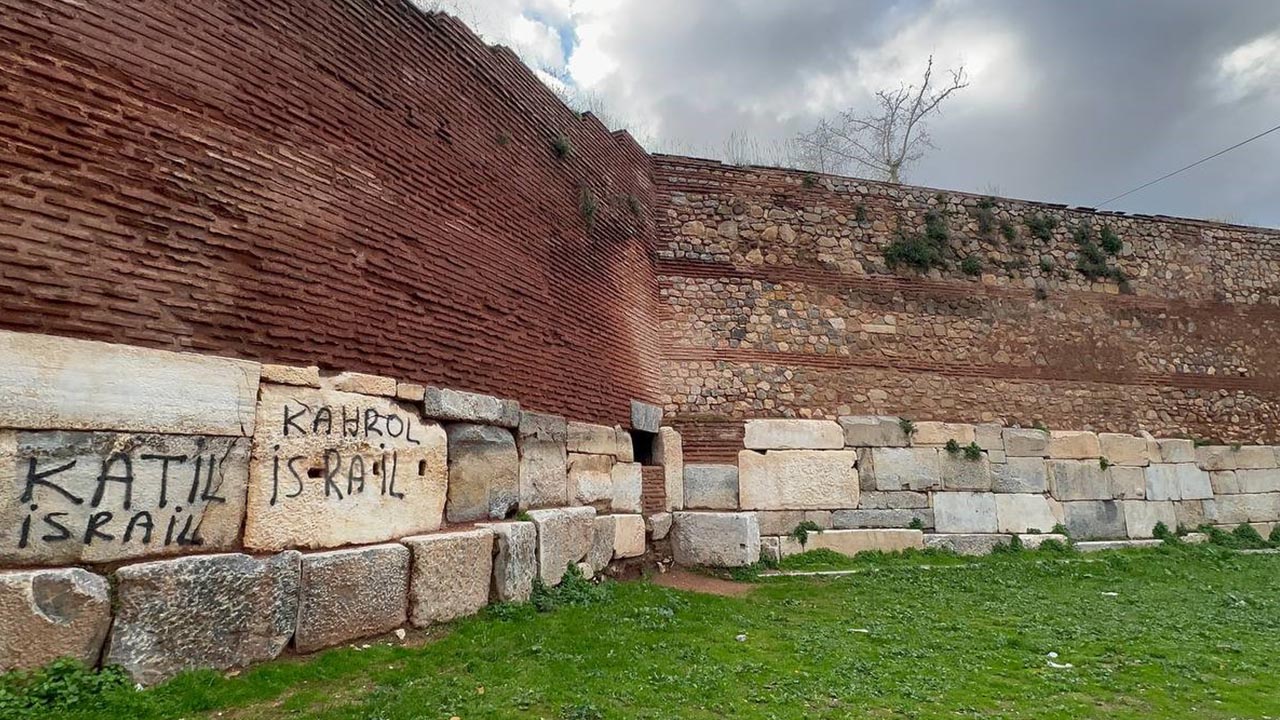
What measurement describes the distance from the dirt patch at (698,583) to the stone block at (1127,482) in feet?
21.5

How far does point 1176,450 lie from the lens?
11812 millimetres

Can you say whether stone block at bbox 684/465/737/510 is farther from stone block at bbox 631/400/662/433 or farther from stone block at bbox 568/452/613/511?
stone block at bbox 568/452/613/511

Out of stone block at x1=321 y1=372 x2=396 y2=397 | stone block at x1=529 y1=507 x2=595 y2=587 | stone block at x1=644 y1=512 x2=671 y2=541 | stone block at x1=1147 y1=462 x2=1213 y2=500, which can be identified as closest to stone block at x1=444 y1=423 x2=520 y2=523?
stone block at x1=529 y1=507 x2=595 y2=587

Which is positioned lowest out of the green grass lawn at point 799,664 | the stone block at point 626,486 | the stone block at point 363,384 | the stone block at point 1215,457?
the green grass lawn at point 799,664

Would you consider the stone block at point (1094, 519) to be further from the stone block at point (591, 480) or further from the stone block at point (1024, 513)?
the stone block at point (591, 480)

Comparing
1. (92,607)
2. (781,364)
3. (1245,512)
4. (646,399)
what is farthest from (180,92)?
(1245,512)

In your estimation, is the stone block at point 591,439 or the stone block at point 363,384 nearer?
the stone block at point 363,384

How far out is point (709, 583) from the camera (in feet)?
28.7

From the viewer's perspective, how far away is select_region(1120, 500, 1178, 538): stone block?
37.2ft

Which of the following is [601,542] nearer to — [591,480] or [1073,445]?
[591,480]

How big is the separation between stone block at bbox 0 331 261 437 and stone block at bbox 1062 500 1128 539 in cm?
1107

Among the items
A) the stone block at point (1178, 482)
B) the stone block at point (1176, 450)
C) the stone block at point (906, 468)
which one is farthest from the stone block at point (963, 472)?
the stone block at point (1176, 450)

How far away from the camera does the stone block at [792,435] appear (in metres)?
9.93

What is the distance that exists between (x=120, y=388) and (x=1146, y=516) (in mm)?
13201
